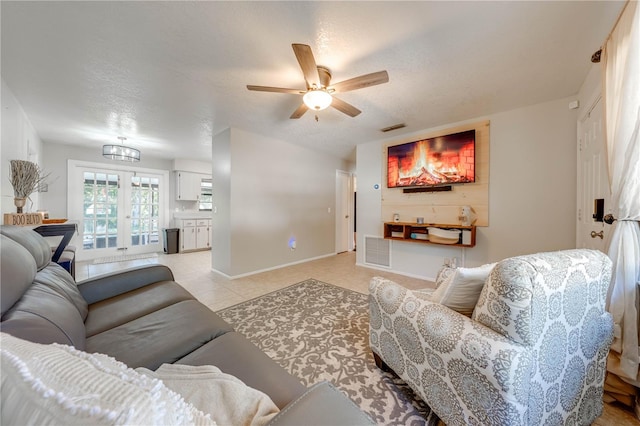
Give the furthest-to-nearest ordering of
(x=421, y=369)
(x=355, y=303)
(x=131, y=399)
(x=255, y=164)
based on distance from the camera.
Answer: (x=255, y=164) < (x=355, y=303) < (x=421, y=369) < (x=131, y=399)

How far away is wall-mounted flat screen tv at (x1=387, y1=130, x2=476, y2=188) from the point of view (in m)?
3.09

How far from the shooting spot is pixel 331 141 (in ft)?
13.8

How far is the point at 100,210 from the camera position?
4.88 meters

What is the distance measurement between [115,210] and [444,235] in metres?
6.65

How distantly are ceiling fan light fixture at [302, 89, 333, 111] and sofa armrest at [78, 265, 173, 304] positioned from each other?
1.97m

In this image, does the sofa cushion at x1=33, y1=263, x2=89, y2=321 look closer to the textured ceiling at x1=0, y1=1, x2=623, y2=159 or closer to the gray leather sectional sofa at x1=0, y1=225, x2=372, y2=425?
the gray leather sectional sofa at x1=0, y1=225, x2=372, y2=425

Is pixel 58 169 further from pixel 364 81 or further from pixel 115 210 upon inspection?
pixel 364 81

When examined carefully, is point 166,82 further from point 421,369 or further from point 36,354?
point 421,369

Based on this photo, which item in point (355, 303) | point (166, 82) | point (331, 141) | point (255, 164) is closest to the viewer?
point (166, 82)

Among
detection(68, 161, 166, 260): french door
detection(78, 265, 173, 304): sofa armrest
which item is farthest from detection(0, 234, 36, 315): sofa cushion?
detection(68, 161, 166, 260): french door

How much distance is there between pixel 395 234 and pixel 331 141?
6.71ft

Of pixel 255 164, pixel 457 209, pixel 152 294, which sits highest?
pixel 255 164

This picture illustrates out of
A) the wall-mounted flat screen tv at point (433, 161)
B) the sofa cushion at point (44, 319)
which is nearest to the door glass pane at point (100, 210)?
the sofa cushion at point (44, 319)

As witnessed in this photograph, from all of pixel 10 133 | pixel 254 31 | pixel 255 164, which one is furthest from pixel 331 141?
pixel 10 133
